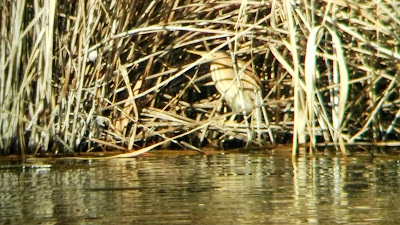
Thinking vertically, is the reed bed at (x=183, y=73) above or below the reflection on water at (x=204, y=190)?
above

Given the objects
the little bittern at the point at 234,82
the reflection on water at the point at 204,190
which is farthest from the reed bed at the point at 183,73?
the reflection on water at the point at 204,190

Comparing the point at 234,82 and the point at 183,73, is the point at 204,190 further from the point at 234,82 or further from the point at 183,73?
the point at 183,73

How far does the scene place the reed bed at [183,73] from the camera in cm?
405

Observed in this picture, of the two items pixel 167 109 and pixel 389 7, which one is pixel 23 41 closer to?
pixel 167 109

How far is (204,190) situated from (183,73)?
1.39 meters

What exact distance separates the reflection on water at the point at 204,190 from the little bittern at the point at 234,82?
0.34m

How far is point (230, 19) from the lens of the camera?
14.9 ft

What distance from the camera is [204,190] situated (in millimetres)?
3203

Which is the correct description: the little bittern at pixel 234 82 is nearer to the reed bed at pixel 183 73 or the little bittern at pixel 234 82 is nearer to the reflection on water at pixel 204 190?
the reed bed at pixel 183 73

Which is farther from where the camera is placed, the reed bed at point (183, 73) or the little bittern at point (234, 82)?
the little bittern at point (234, 82)

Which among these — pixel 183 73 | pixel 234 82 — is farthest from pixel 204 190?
pixel 183 73

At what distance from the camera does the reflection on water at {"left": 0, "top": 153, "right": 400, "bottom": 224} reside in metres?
2.75

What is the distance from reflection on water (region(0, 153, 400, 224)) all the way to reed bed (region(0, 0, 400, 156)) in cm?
24

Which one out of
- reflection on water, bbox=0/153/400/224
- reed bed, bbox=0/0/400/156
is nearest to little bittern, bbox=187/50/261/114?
reed bed, bbox=0/0/400/156
